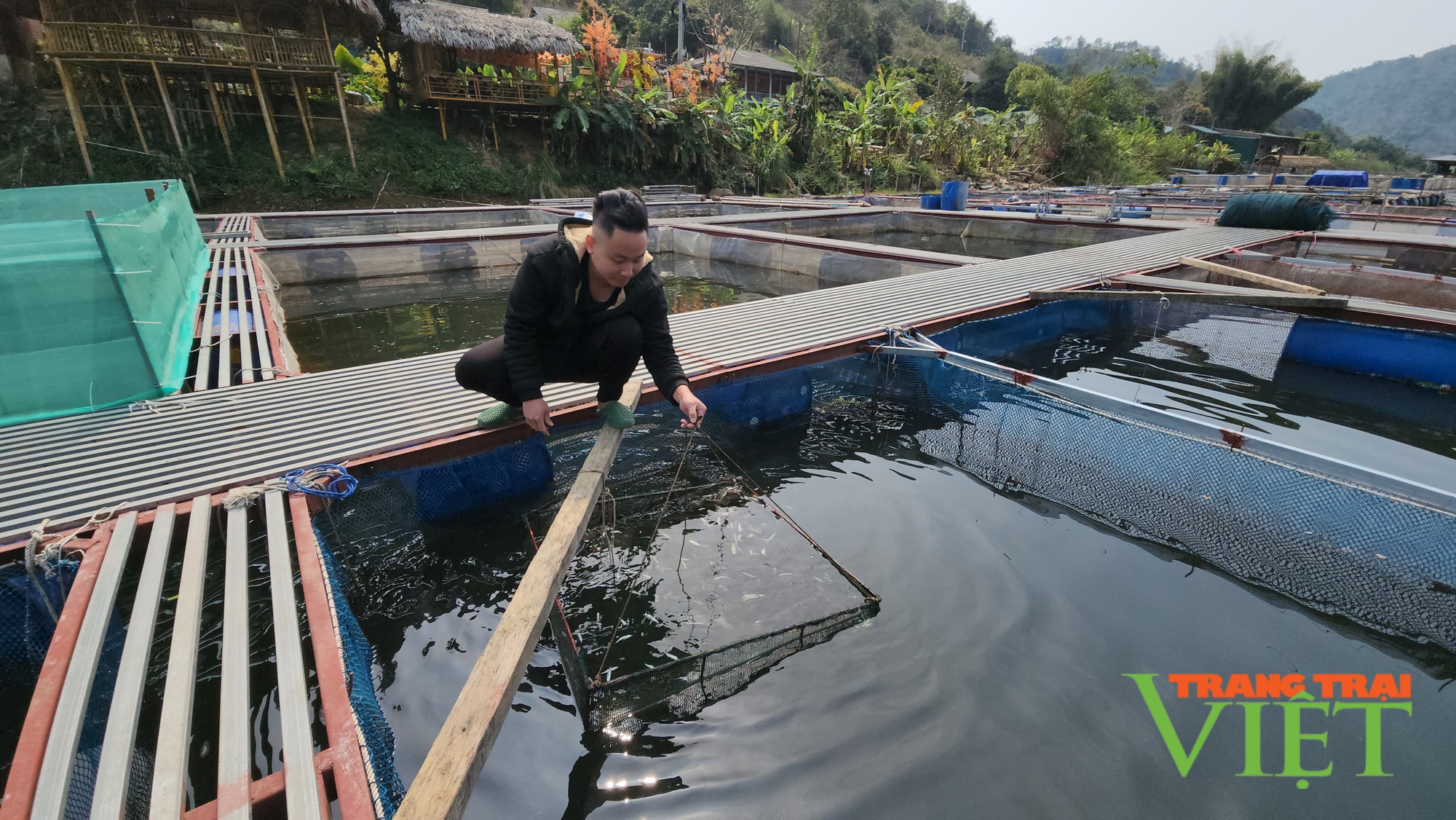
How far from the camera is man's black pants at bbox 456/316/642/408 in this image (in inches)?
99.9

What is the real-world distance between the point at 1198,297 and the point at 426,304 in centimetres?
806

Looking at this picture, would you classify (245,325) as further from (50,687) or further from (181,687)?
(181,687)

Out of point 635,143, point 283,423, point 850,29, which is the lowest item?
point 283,423

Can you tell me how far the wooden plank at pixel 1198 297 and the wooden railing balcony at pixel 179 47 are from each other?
15.3 meters

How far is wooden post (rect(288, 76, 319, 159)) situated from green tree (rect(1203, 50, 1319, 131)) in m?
54.7

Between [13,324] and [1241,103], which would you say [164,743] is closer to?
[13,324]

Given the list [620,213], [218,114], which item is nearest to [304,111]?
[218,114]

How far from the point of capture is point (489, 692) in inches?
50.6

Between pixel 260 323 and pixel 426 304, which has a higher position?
pixel 260 323

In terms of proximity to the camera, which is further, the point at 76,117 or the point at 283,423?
the point at 76,117

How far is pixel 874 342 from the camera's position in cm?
415

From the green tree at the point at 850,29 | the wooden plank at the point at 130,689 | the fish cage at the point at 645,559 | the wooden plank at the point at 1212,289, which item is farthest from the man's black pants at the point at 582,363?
the green tree at the point at 850,29

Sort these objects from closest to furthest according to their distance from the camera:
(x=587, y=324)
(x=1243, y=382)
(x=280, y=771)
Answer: (x=280, y=771), (x=587, y=324), (x=1243, y=382)

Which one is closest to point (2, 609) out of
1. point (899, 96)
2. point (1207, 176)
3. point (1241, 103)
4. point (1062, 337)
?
point (1062, 337)
